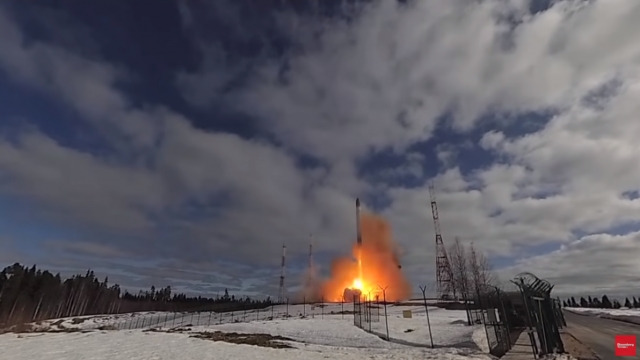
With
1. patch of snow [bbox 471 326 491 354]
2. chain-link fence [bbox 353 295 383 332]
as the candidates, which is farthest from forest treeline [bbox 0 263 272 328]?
patch of snow [bbox 471 326 491 354]

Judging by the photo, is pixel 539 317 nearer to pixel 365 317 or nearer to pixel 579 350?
pixel 579 350

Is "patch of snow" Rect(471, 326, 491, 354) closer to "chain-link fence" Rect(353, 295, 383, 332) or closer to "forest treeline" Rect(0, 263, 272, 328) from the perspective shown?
"chain-link fence" Rect(353, 295, 383, 332)

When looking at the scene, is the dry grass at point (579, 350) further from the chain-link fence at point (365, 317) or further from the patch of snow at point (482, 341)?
the chain-link fence at point (365, 317)

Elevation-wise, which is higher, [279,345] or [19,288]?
[19,288]

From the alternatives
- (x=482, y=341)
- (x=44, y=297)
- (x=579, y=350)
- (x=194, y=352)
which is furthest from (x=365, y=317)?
(x=44, y=297)

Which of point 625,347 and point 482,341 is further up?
point 482,341

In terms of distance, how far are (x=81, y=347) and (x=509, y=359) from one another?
2789 centimetres

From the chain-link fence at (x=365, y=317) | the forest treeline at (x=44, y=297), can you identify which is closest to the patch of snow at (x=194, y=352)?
the chain-link fence at (x=365, y=317)

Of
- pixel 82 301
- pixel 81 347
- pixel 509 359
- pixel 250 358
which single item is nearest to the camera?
pixel 509 359

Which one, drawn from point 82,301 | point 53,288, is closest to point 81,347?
point 53,288

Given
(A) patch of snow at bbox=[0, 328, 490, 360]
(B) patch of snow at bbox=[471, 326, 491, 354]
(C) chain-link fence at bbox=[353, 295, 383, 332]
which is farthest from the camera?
(C) chain-link fence at bbox=[353, 295, 383, 332]

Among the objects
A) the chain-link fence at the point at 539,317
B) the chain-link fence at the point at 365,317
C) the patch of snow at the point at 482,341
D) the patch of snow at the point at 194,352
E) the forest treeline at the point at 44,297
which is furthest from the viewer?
the forest treeline at the point at 44,297

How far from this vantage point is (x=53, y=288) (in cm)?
12862

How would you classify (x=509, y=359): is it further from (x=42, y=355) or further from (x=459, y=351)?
(x=42, y=355)
